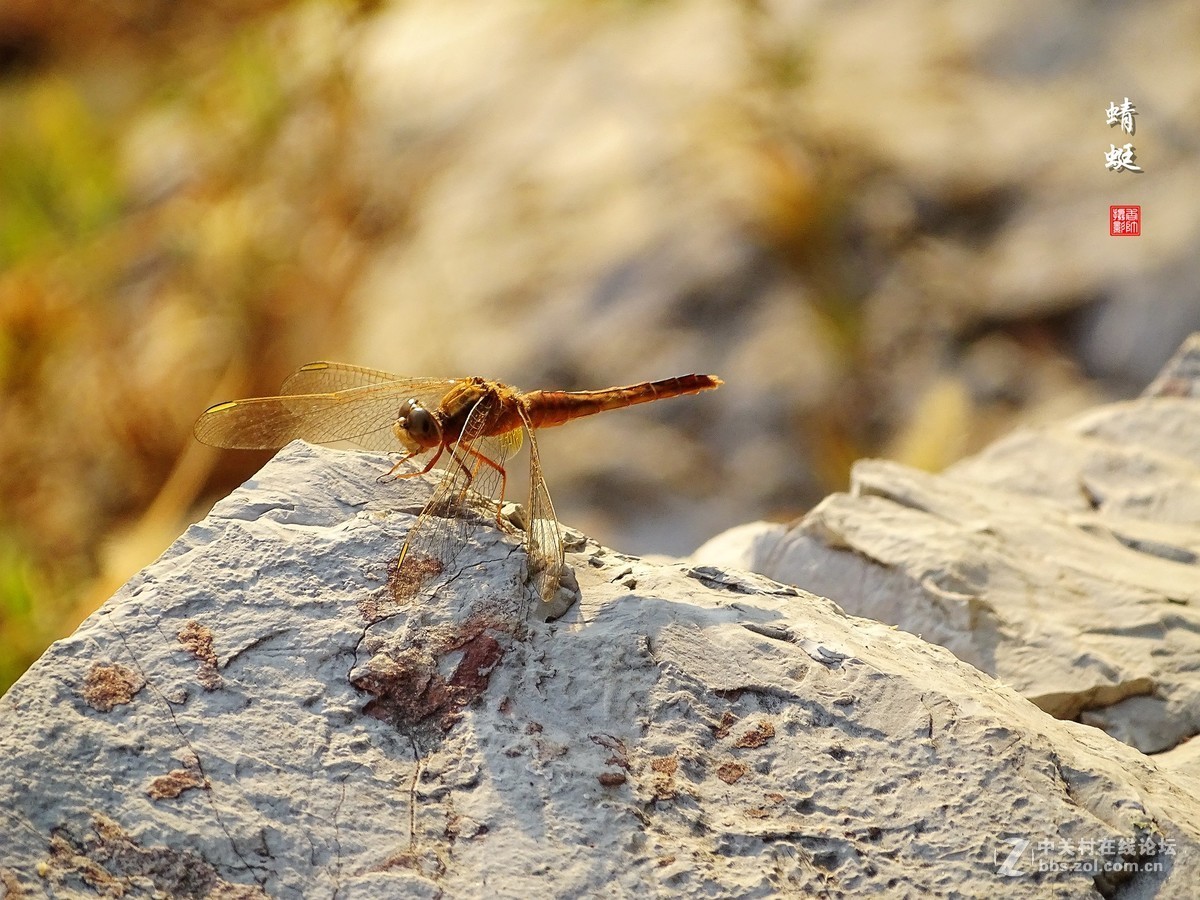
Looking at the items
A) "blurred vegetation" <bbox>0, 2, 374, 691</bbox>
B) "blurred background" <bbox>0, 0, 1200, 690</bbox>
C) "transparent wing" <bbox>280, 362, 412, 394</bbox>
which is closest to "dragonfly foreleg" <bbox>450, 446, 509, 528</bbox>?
"transparent wing" <bbox>280, 362, 412, 394</bbox>

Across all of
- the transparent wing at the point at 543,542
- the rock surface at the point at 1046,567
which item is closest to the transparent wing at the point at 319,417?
the transparent wing at the point at 543,542

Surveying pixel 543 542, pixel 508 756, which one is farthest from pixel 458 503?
pixel 508 756

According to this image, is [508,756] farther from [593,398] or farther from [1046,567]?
[1046,567]

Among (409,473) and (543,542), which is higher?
(409,473)

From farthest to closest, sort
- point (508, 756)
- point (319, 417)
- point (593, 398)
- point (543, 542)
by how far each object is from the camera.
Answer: point (593, 398), point (319, 417), point (543, 542), point (508, 756)

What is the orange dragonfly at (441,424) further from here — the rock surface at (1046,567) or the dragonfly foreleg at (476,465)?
the rock surface at (1046,567)

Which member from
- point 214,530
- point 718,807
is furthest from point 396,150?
point 718,807

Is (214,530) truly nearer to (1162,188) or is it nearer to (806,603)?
(806,603)
